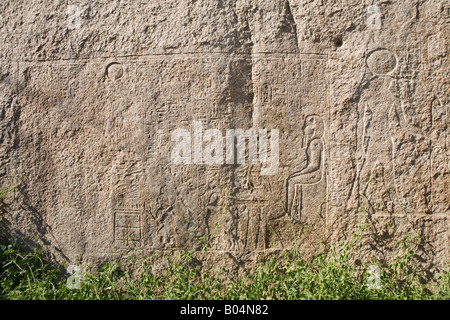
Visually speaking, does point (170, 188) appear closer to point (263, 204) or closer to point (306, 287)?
point (263, 204)

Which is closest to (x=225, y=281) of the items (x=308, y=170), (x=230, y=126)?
(x=308, y=170)

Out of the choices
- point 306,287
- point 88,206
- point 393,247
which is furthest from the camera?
point 88,206

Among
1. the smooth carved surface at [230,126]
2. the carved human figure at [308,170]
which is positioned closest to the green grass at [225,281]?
the smooth carved surface at [230,126]

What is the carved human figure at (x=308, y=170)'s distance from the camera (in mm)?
2859

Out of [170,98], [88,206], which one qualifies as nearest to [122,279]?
[88,206]

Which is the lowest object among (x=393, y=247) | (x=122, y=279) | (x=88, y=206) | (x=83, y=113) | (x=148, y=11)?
(x=122, y=279)

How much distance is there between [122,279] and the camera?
2.93 metres

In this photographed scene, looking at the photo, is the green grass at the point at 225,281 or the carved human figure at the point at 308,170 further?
the carved human figure at the point at 308,170

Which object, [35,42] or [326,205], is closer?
[326,205]

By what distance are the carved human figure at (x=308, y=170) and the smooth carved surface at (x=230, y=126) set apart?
11mm

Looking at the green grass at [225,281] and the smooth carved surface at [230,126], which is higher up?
the smooth carved surface at [230,126]

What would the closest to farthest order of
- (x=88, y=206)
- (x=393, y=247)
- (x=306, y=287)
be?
(x=306, y=287), (x=393, y=247), (x=88, y=206)

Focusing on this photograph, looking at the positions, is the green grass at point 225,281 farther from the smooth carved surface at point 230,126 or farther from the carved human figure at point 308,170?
the carved human figure at point 308,170

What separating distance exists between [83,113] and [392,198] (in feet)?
8.21
